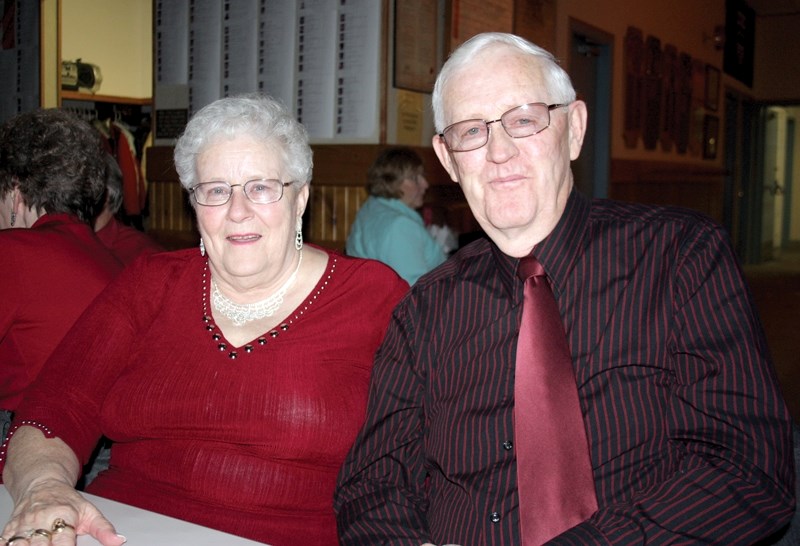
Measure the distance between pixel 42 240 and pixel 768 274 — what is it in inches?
449

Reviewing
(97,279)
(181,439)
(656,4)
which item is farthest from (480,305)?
(656,4)

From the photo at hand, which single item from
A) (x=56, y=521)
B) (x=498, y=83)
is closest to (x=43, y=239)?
(x=56, y=521)

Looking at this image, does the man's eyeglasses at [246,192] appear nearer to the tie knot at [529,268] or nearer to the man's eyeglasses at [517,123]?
the man's eyeglasses at [517,123]

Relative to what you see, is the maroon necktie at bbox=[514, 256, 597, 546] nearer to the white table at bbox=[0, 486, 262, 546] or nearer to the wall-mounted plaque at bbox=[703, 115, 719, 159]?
the white table at bbox=[0, 486, 262, 546]

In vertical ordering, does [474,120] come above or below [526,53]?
below

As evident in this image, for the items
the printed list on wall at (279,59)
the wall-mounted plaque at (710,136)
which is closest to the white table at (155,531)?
the printed list on wall at (279,59)

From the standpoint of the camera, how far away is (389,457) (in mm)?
1583

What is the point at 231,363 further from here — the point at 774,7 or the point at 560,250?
the point at 774,7

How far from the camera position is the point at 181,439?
1.74 meters

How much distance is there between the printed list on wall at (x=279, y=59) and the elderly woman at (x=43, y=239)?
195cm

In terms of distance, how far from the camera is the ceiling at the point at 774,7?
453 inches

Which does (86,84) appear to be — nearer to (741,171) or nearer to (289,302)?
(289,302)

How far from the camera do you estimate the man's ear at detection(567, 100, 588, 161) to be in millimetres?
1571

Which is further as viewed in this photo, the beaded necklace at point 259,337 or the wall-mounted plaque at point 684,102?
the wall-mounted plaque at point 684,102
